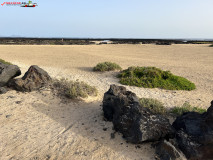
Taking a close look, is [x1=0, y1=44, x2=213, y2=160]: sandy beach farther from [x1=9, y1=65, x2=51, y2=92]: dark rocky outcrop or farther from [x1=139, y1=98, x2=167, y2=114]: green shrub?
[x1=139, y1=98, x2=167, y2=114]: green shrub

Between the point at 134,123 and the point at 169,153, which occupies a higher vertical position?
the point at 134,123

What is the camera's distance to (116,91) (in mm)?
7984

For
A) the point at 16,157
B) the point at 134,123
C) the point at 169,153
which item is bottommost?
the point at 16,157

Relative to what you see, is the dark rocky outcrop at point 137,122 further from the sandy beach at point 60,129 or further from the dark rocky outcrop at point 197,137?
the dark rocky outcrop at point 197,137

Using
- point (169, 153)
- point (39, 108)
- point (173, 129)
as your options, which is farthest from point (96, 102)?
point (169, 153)

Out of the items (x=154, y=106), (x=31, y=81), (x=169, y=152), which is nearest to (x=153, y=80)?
(x=154, y=106)

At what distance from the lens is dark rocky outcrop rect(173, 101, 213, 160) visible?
5059mm

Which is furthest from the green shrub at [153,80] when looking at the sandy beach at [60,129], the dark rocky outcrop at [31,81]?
the dark rocky outcrop at [31,81]

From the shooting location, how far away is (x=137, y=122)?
5793 mm

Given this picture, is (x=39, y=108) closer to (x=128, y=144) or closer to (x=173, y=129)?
(x=128, y=144)

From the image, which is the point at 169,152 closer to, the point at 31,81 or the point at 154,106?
the point at 154,106

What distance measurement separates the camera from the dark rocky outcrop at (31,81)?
33.0 ft

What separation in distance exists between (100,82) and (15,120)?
6725 millimetres

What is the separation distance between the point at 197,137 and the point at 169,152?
955 millimetres
